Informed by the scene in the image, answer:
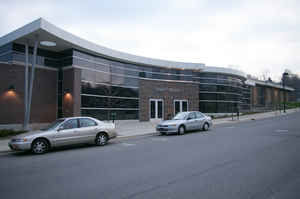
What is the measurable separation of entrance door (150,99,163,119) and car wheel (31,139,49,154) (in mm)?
17007

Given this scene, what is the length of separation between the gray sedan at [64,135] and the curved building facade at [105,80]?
7.12 meters

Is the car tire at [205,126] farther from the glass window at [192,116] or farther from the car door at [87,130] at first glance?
the car door at [87,130]

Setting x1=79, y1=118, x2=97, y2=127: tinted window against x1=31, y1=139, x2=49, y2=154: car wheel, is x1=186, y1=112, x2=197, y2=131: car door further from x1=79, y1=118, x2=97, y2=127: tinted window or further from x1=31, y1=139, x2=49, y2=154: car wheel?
x1=31, y1=139, x2=49, y2=154: car wheel

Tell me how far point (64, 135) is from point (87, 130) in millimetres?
1075

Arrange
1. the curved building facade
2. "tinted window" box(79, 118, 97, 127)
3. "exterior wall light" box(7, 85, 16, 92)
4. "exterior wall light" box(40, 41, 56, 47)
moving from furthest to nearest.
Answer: the curved building facade < "exterior wall light" box(40, 41, 56, 47) < "exterior wall light" box(7, 85, 16, 92) < "tinted window" box(79, 118, 97, 127)

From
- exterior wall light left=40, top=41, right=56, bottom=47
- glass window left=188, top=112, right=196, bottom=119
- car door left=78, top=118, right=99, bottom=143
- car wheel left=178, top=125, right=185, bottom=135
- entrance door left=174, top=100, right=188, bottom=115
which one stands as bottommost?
car wheel left=178, top=125, right=185, bottom=135

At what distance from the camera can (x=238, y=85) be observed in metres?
34.9

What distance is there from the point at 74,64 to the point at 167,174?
53.9 feet

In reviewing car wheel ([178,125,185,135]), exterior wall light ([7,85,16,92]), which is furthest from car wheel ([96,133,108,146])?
exterior wall light ([7,85,16,92])

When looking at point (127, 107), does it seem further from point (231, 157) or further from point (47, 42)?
point (231, 157)

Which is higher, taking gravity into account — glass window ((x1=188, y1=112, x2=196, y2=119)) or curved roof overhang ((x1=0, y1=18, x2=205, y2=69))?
curved roof overhang ((x1=0, y1=18, x2=205, y2=69))

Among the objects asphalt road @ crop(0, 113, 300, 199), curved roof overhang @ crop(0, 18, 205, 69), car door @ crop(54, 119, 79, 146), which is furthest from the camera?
curved roof overhang @ crop(0, 18, 205, 69)

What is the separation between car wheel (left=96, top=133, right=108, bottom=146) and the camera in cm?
1084

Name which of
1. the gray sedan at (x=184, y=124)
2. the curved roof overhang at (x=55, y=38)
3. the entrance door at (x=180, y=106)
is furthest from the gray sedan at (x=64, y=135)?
the entrance door at (x=180, y=106)
